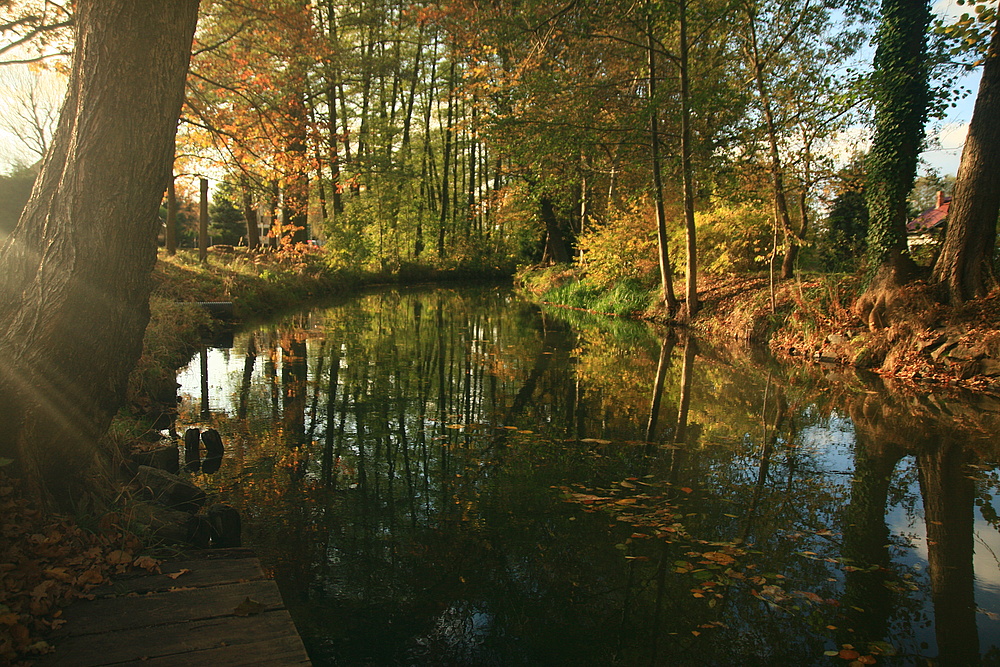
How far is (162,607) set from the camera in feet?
9.79

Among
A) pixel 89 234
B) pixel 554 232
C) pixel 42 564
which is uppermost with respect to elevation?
pixel 554 232

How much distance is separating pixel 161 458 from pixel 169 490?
928 mm

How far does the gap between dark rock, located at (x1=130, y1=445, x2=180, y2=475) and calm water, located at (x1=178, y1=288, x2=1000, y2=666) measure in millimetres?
267

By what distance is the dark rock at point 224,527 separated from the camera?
4008mm

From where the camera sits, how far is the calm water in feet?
10.9

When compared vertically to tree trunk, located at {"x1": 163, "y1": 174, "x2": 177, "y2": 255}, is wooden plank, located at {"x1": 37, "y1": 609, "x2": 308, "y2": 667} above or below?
below

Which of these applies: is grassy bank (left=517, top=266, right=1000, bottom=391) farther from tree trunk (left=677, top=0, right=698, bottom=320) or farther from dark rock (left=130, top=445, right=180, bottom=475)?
dark rock (left=130, top=445, right=180, bottom=475)

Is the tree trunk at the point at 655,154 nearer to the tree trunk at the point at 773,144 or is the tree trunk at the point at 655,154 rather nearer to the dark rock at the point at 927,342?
the tree trunk at the point at 773,144

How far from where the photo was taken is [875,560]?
4.14 metres

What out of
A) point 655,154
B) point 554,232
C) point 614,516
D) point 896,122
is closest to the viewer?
point 614,516

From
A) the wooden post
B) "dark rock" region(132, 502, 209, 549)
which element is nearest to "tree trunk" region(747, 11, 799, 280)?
"dark rock" region(132, 502, 209, 549)

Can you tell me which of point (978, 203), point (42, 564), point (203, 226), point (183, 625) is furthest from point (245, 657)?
point (203, 226)

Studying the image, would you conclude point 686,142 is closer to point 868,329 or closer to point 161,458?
point 868,329

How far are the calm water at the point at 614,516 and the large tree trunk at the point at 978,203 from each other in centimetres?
244
